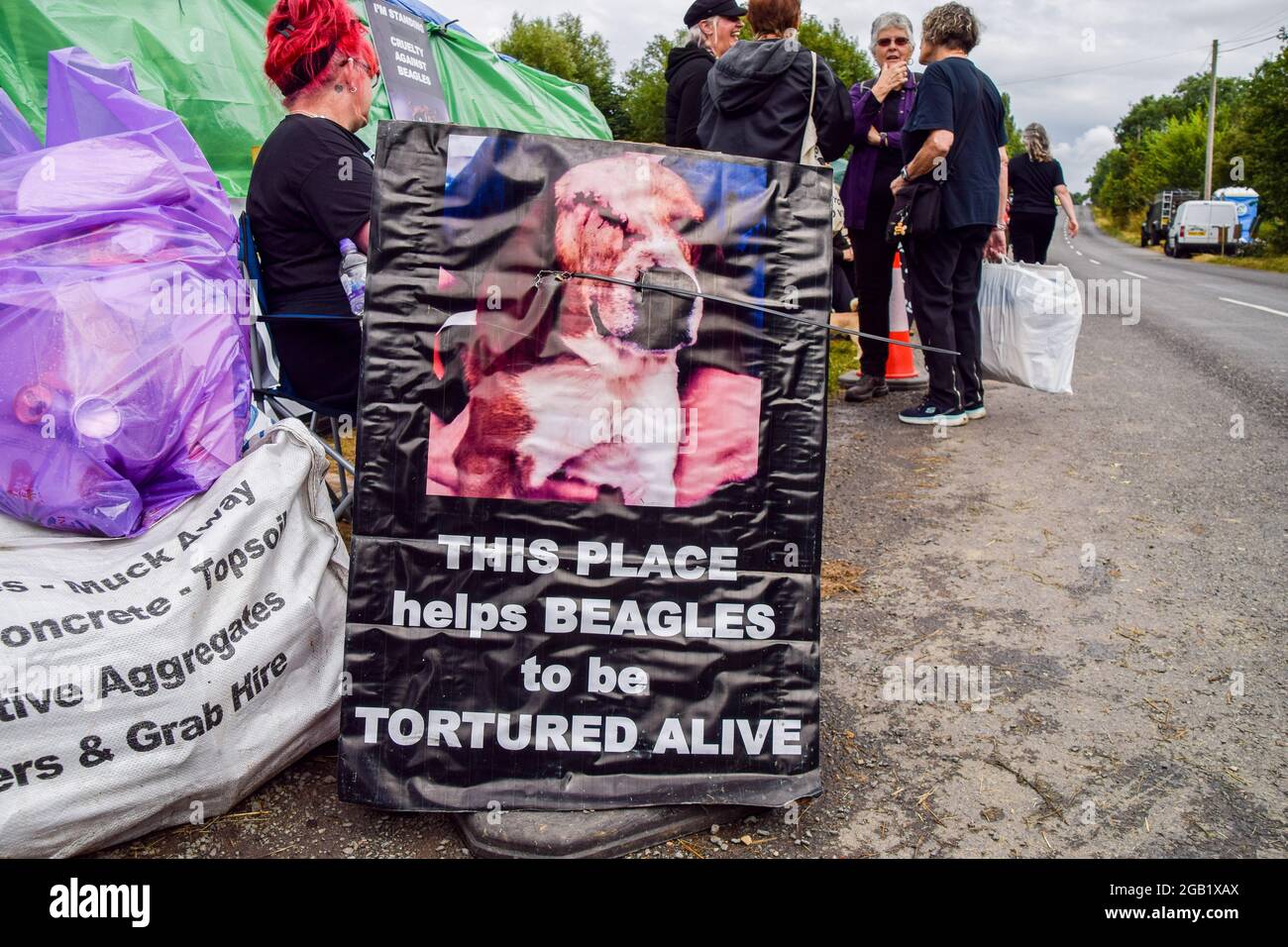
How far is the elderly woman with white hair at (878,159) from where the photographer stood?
217 inches

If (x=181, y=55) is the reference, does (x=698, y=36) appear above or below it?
above

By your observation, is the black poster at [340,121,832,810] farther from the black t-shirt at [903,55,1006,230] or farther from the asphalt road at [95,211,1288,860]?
the black t-shirt at [903,55,1006,230]

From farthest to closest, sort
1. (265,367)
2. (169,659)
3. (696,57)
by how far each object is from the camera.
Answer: (696,57) → (265,367) → (169,659)

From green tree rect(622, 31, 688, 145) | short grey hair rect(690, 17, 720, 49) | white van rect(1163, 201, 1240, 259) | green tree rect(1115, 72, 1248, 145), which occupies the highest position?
green tree rect(1115, 72, 1248, 145)

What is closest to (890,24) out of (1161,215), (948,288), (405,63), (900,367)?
(948,288)

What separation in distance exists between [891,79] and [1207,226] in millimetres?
31699

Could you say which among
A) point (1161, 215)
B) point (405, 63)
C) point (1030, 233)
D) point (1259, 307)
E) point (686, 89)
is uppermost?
point (1161, 215)

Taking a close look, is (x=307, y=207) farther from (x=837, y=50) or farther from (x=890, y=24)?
(x=837, y=50)

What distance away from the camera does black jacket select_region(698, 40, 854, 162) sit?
4.58 m

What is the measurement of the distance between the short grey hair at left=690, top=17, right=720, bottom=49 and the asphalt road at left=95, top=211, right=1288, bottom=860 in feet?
7.92

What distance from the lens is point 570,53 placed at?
51.9 meters

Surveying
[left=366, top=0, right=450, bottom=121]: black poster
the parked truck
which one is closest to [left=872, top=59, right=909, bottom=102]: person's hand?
[left=366, top=0, right=450, bottom=121]: black poster

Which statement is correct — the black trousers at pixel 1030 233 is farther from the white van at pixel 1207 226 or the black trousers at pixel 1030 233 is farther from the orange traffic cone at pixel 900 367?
the white van at pixel 1207 226

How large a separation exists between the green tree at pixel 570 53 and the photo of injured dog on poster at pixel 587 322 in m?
46.2
